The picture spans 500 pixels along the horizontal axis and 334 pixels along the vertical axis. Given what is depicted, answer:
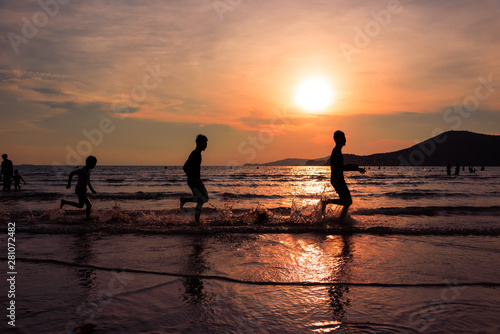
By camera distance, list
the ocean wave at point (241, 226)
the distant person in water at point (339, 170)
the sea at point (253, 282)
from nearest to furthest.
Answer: the sea at point (253, 282), the ocean wave at point (241, 226), the distant person in water at point (339, 170)

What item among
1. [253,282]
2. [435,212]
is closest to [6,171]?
[253,282]

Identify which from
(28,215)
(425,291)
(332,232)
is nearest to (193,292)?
(425,291)

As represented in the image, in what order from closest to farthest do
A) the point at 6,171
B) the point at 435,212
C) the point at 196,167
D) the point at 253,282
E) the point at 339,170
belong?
the point at 253,282 < the point at 196,167 < the point at 339,170 < the point at 435,212 < the point at 6,171

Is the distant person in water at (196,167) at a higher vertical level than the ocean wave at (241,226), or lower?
higher

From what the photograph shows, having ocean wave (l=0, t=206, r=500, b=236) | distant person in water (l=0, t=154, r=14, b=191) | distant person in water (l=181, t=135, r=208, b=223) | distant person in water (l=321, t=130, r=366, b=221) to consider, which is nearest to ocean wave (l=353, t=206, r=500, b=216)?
ocean wave (l=0, t=206, r=500, b=236)

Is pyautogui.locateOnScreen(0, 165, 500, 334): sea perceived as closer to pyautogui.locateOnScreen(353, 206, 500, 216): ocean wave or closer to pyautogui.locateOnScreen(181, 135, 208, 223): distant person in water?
pyautogui.locateOnScreen(181, 135, 208, 223): distant person in water

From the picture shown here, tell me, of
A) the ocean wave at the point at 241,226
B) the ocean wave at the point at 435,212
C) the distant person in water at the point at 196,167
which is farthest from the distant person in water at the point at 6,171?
the ocean wave at the point at 435,212

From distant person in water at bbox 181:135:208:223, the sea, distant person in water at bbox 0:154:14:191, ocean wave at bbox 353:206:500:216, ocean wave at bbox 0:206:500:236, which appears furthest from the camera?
distant person in water at bbox 0:154:14:191

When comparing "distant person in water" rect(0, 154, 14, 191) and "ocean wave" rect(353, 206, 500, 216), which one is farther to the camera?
"distant person in water" rect(0, 154, 14, 191)

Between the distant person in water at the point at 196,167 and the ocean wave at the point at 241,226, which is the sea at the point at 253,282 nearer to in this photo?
the ocean wave at the point at 241,226

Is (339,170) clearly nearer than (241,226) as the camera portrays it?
Yes

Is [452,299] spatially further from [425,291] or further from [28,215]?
[28,215]

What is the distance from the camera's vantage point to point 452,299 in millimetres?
3738

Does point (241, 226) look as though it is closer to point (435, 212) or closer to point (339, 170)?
point (339, 170)
